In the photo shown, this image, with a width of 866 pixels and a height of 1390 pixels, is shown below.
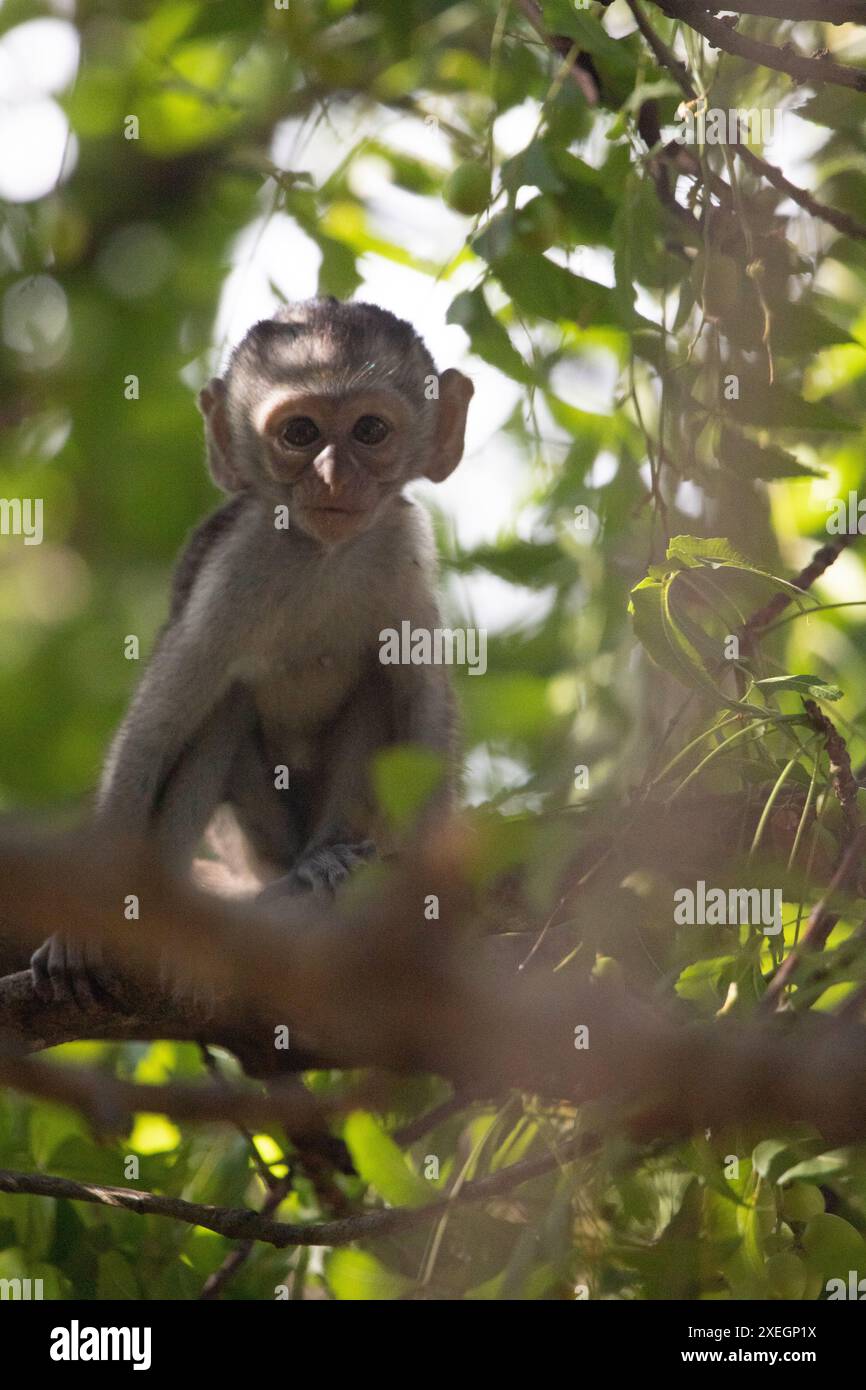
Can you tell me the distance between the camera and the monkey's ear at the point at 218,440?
19.4ft

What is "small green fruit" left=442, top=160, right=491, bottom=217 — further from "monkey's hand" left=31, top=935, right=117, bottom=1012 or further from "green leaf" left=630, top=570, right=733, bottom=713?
"monkey's hand" left=31, top=935, right=117, bottom=1012

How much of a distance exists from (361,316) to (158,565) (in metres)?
3.30

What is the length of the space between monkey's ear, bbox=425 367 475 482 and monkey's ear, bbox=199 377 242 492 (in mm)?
778

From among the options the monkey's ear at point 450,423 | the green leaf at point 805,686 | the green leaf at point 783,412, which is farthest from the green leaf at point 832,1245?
the monkey's ear at point 450,423

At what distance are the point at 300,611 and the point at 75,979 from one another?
1.80 meters

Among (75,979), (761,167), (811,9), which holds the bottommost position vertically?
(75,979)

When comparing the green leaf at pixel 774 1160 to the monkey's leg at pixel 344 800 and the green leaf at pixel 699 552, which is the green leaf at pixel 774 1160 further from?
the monkey's leg at pixel 344 800

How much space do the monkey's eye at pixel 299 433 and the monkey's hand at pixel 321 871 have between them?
1479 millimetres

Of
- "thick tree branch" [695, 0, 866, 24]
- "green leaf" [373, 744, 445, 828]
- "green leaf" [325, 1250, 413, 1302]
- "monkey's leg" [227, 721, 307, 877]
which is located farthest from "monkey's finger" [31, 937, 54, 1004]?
"thick tree branch" [695, 0, 866, 24]

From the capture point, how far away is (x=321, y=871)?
5.34 meters

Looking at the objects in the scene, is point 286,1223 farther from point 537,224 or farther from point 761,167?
point 761,167

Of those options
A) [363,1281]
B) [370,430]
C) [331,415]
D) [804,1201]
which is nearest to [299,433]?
[331,415]
